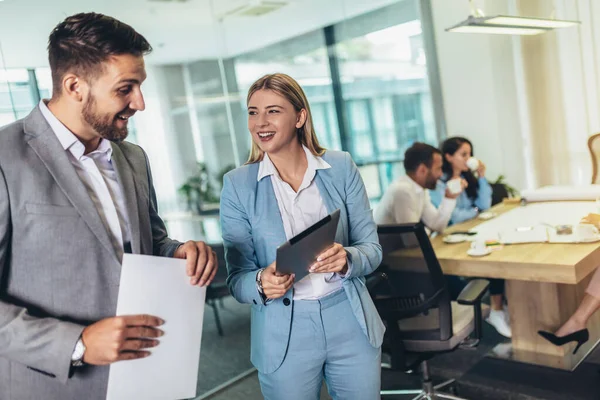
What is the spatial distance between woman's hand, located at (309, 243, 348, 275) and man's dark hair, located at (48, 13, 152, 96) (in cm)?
76

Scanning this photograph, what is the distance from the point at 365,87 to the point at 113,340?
4.45 metres

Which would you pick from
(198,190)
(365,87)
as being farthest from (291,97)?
(365,87)

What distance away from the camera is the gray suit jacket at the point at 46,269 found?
3.55 feet

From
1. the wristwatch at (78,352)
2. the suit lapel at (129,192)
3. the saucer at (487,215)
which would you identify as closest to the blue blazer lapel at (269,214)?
the suit lapel at (129,192)

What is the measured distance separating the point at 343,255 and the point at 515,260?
1.24 metres

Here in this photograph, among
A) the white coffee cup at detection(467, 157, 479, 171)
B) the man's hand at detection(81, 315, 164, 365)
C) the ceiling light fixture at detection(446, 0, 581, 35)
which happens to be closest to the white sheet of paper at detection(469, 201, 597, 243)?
the white coffee cup at detection(467, 157, 479, 171)

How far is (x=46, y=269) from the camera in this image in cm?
115

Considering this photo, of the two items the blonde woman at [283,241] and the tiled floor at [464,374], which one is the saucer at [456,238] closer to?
the tiled floor at [464,374]

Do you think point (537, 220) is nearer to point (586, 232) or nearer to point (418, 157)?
point (586, 232)

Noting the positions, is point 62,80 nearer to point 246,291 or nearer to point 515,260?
point 246,291

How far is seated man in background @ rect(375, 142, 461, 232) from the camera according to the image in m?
3.23

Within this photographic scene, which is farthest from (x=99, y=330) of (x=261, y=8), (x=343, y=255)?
(x=261, y=8)

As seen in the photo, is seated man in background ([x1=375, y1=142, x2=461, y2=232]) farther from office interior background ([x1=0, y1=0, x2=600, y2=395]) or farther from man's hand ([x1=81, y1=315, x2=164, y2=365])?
man's hand ([x1=81, y1=315, x2=164, y2=365])

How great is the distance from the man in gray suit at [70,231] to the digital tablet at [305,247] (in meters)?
0.22
